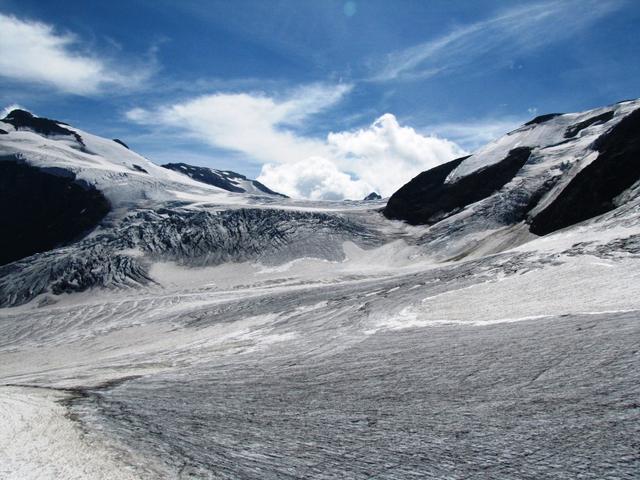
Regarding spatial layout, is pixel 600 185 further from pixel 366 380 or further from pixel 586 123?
pixel 366 380

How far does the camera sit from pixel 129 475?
6.72 metres

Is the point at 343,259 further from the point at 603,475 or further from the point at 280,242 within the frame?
the point at 603,475

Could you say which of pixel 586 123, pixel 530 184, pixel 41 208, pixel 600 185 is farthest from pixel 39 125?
pixel 600 185

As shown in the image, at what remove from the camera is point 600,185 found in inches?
2089

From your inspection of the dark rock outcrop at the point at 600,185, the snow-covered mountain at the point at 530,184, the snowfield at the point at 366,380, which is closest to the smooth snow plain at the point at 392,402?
the snowfield at the point at 366,380

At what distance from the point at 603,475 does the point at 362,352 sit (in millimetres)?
10449

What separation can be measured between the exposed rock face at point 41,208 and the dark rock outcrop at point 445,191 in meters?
67.4

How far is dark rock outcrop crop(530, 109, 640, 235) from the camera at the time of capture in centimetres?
5072

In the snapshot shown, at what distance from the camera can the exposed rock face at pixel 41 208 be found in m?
100

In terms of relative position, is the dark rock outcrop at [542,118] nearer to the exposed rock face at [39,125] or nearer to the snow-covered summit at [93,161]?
the snow-covered summit at [93,161]

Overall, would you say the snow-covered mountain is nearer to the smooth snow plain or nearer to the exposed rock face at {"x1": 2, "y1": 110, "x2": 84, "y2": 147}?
the smooth snow plain

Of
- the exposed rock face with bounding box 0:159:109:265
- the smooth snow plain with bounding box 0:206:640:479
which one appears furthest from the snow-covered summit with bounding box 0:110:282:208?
the smooth snow plain with bounding box 0:206:640:479

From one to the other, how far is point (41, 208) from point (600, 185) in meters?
122

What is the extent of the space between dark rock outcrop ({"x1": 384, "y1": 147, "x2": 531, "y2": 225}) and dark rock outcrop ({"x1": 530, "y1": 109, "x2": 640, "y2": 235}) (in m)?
23.9
